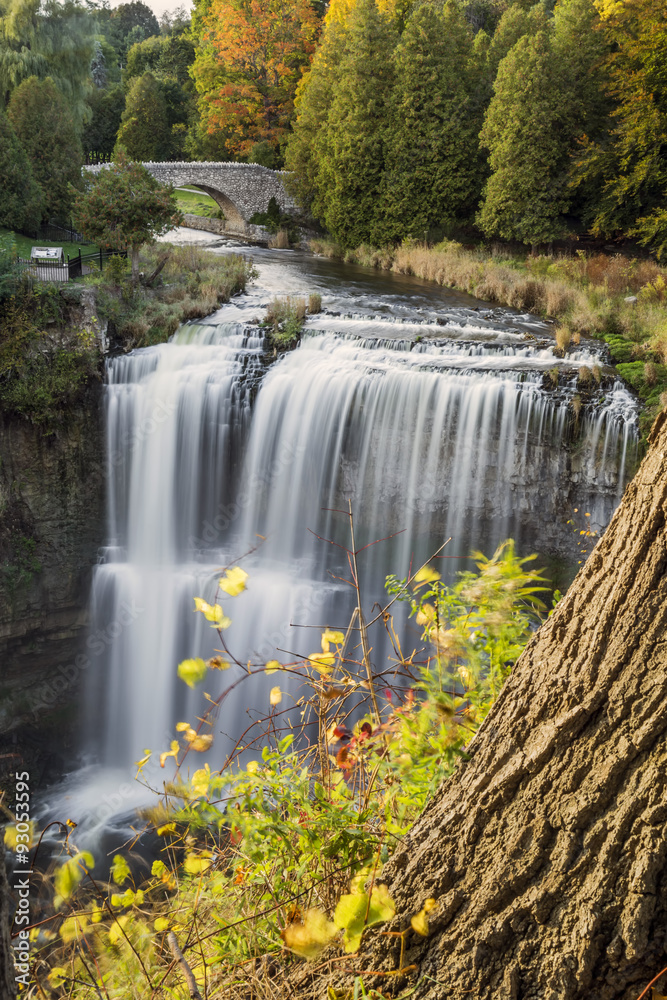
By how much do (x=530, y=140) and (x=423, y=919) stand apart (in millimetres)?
22352

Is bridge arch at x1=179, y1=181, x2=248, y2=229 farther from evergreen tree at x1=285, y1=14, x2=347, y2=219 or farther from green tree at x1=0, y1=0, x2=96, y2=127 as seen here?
green tree at x1=0, y1=0, x2=96, y2=127

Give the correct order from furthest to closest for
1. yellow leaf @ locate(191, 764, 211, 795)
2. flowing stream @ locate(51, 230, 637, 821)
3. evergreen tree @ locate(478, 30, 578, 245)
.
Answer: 1. evergreen tree @ locate(478, 30, 578, 245)
2. flowing stream @ locate(51, 230, 637, 821)
3. yellow leaf @ locate(191, 764, 211, 795)

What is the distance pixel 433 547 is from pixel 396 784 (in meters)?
8.06

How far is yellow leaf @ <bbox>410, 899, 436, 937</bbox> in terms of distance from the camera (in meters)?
1.64

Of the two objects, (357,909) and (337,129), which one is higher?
(337,129)

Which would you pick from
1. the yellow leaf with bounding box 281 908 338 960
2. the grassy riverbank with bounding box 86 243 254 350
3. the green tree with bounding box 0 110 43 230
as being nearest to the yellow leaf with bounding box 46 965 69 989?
the yellow leaf with bounding box 281 908 338 960

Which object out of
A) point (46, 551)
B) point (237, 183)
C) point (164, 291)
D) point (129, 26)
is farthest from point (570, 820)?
point (129, 26)

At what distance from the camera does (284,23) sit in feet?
104

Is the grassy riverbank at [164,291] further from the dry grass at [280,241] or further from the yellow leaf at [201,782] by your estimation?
the yellow leaf at [201,782]

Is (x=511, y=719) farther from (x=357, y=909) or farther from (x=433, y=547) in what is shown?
(x=433, y=547)

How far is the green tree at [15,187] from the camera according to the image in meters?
19.2

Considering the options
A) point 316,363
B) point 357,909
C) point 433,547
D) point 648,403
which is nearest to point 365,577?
point 433,547

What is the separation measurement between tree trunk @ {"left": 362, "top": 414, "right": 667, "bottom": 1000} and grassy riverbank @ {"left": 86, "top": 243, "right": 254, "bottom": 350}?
11576mm

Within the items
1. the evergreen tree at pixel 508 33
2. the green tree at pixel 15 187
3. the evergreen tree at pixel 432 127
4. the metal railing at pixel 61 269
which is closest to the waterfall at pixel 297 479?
the metal railing at pixel 61 269
